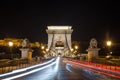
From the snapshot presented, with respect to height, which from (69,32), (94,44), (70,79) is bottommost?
(70,79)

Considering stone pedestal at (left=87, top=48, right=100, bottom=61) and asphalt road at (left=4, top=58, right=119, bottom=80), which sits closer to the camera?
asphalt road at (left=4, top=58, right=119, bottom=80)

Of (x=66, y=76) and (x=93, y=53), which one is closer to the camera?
(x=66, y=76)

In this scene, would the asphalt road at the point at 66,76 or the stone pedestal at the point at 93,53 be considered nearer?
→ the asphalt road at the point at 66,76

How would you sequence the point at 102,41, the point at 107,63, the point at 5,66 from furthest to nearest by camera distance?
1. the point at 102,41
2. the point at 107,63
3. the point at 5,66

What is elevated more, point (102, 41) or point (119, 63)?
point (102, 41)

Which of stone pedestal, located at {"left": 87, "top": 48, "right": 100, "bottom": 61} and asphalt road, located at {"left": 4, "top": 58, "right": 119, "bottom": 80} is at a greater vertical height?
stone pedestal, located at {"left": 87, "top": 48, "right": 100, "bottom": 61}

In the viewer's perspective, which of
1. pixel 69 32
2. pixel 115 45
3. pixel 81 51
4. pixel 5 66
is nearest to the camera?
pixel 5 66

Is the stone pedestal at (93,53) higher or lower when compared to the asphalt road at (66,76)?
higher

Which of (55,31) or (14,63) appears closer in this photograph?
(14,63)

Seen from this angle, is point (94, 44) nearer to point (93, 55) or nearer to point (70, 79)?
point (93, 55)

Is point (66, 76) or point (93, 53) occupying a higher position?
point (93, 53)

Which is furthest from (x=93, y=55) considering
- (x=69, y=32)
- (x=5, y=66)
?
(x=69, y=32)

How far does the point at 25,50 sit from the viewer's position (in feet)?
192

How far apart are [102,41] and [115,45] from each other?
23.6 metres
